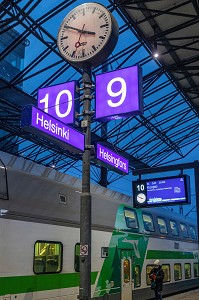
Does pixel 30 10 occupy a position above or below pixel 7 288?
above

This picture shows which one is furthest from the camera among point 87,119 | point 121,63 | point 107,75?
point 121,63

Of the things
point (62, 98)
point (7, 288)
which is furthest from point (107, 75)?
point (7, 288)

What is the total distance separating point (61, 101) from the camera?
7.79 meters

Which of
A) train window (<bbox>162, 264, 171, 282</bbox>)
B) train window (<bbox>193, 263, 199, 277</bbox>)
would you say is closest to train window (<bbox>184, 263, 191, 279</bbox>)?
train window (<bbox>193, 263, 199, 277</bbox>)

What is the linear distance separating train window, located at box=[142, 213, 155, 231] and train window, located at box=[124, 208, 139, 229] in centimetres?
77

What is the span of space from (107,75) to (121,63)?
37.4 feet

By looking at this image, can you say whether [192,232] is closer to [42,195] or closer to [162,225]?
[162,225]

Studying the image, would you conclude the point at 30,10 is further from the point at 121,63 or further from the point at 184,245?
the point at 184,245

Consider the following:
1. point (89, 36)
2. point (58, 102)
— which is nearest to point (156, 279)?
point (58, 102)

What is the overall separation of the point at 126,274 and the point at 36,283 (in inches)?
177

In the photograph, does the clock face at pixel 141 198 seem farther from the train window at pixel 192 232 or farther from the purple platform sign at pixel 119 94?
the purple platform sign at pixel 119 94

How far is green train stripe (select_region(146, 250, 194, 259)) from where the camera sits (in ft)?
43.9

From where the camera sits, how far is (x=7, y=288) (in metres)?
6.78

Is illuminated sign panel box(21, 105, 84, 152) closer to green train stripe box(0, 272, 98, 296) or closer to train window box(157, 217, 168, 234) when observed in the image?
green train stripe box(0, 272, 98, 296)
